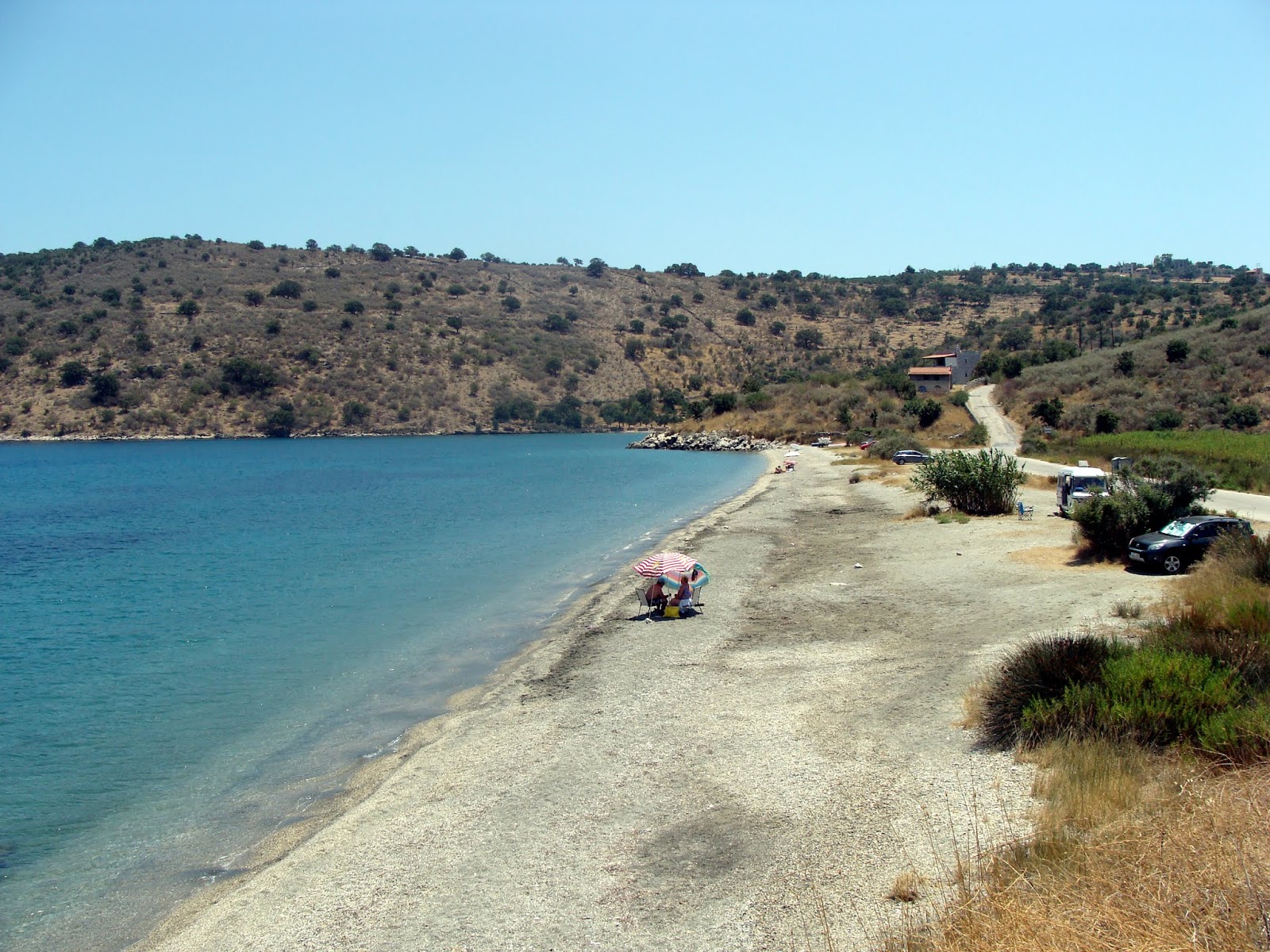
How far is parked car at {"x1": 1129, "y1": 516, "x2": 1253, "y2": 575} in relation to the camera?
775 inches

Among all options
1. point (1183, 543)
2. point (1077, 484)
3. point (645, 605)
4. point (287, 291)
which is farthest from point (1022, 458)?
point (287, 291)

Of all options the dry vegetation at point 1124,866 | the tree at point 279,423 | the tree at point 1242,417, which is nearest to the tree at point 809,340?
the tree at point 279,423

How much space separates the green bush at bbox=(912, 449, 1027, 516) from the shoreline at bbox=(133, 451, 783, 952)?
48.0 ft

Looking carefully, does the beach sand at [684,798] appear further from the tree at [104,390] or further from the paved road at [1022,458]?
the tree at [104,390]

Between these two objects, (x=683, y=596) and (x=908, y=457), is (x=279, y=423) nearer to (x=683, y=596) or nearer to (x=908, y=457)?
(x=908, y=457)

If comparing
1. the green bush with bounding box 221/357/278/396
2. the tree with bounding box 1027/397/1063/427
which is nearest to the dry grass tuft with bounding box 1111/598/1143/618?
the tree with bounding box 1027/397/1063/427

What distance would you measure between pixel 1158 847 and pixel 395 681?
13.7 m

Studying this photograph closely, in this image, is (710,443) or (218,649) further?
(710,443)

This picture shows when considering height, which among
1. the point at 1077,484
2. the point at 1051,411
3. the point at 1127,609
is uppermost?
the point at 1051,411

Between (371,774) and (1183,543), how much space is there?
16.7 metres

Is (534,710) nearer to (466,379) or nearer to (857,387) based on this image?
(857,387)

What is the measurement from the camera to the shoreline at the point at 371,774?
9344 mm

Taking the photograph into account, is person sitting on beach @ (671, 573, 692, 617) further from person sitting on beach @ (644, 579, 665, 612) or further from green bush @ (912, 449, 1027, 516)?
green bush @ (912, 449, 1027, 516)

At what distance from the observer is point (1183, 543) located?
19.8 metres
